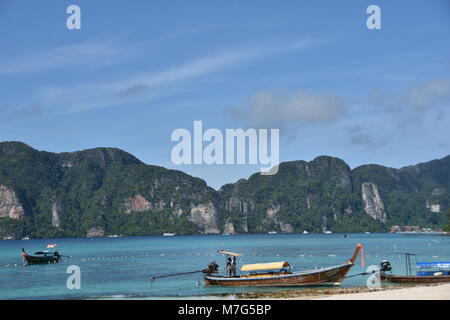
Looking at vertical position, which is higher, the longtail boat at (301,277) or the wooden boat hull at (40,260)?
the longtail boat at (301,277)

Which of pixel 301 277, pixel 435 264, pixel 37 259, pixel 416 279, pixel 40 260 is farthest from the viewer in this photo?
Answer: pixel 40 260

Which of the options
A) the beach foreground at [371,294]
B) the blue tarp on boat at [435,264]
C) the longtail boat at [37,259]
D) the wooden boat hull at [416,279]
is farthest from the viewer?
the longtail boat at [37,259]

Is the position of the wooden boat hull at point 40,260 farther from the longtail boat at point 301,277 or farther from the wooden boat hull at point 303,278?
the wooden boat hull at point 303,278

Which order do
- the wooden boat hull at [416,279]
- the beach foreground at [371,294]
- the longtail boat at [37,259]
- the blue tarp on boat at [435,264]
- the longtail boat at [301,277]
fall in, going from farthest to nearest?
the longtail boat at [37,259] → the blue tarp on boat at [435,264] → the longtail boat at [301,277] → the wooden boat hull at [416,279] → the beach foreground at [371,294]

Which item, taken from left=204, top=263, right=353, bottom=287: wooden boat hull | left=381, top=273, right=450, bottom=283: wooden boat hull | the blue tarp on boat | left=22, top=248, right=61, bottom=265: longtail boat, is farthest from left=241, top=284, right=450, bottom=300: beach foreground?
left=22, top=248, right=61, bottom=265: longtail boat

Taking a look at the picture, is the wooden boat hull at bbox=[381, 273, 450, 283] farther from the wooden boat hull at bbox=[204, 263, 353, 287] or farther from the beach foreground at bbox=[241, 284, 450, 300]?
the beach foreground at bbox=[241, 284, 450, 300]

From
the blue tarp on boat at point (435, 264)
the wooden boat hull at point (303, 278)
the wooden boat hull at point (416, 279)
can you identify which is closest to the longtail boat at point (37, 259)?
the wooden boat hull at point (303, 278)

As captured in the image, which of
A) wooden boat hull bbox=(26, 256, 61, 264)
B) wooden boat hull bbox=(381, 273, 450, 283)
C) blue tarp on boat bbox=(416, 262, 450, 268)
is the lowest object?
wooden boat hull bbox=(26, 256, 61, 264)

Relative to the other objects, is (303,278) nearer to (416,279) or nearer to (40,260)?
(416,279)

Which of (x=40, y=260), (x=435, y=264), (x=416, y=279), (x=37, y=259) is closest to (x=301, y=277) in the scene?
(x=416, y=279)

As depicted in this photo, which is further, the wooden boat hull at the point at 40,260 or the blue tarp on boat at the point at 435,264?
the wooden boat hull at the point at 40,260
